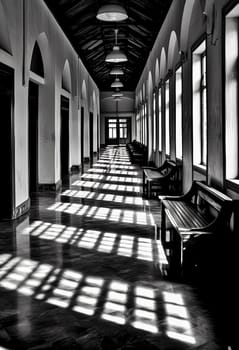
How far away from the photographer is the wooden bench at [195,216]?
16.5 feet

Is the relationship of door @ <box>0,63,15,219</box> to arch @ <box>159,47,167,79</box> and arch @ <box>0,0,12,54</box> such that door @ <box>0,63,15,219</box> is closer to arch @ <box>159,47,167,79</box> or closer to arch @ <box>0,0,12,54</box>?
arch @ <box>0,0,12,54</box>

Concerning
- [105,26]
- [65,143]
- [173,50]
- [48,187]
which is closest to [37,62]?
[48,187]

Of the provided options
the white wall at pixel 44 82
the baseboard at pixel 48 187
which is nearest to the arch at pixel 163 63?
the white wall at pixel 44 82

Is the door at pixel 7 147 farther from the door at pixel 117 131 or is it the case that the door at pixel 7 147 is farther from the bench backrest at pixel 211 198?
the door at pixel 117 131

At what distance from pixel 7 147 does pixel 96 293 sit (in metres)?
4.53

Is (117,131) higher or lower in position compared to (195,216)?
higher

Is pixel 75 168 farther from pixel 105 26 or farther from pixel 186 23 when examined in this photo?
pixel 186 23

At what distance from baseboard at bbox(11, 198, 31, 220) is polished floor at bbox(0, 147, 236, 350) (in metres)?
0.18

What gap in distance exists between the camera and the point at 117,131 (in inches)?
1700

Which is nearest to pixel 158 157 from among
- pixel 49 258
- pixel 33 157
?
pixel 33 157

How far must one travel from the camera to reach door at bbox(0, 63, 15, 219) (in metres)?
8.33

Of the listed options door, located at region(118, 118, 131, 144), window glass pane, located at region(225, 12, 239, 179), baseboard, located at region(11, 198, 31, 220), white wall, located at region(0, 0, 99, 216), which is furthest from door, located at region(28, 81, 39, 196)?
door, located at region(118, 118, 131, 144)

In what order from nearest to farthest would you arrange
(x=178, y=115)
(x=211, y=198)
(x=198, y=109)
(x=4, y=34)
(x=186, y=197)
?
(x=211, y=198)
(x=186, y=197)
(x=4, y=34)
(x=198, y=109)
(x=178, y=115)

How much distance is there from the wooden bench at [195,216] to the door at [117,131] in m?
35.7
